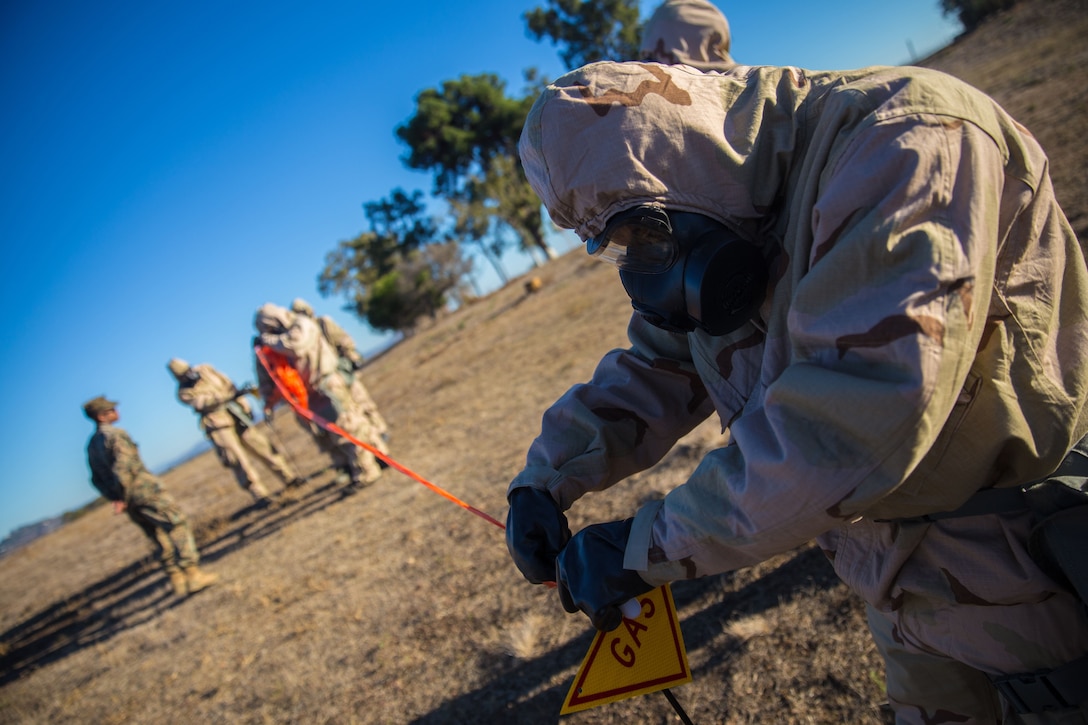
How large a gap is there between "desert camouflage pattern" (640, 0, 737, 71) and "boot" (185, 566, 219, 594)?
7233 millimetres

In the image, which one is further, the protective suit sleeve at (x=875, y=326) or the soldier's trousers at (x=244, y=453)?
the soldier's trousers at (x=244, y=453)

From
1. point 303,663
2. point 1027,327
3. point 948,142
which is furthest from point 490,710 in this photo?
point 948,142

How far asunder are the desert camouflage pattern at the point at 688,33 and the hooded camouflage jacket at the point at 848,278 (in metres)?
3.57

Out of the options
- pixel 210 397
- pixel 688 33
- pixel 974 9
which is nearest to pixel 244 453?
pixel 210 397

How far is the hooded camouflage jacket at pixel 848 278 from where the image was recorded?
0.86m

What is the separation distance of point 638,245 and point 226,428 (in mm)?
9662

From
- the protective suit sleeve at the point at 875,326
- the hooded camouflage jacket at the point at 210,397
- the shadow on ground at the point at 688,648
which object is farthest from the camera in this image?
the hooded camouflage jacket at the point at 210,397

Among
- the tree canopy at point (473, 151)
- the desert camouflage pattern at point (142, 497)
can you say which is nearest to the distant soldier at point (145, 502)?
the desert camouflage pattern at point (142, 497)

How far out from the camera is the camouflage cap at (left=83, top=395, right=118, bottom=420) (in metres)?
6.90

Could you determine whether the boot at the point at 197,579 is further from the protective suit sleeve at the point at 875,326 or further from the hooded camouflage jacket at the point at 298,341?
the protective suit sleeve at the point at 875,326

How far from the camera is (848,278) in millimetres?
903

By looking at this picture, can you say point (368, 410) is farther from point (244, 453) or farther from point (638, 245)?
point (638, 245)

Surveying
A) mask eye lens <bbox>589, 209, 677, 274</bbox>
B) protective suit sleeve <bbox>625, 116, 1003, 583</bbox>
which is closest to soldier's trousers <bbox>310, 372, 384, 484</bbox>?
mask eye lens <bbox>589, 209, 677, 274</bbox>

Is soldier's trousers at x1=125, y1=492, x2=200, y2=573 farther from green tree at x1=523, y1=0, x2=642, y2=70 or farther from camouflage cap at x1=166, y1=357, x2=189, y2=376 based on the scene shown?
green tree at x1=523, y1=0, x2=642, y2=70
